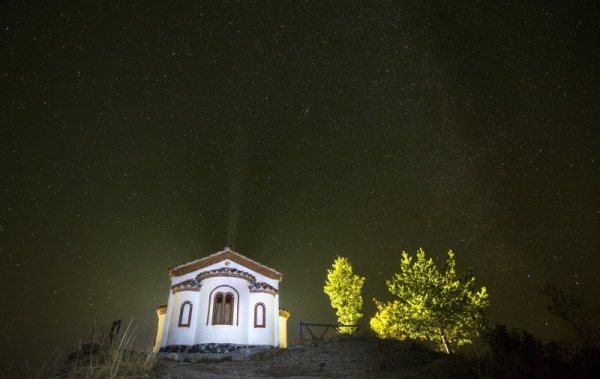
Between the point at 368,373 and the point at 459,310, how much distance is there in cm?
2084

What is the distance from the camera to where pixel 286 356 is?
17.4 meters

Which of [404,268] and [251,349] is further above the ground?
[404,268]

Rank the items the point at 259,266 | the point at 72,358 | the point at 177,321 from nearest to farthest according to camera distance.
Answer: the point at 72,358 → the point at 177,321 → the point at 259,266

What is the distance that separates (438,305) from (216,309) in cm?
1915

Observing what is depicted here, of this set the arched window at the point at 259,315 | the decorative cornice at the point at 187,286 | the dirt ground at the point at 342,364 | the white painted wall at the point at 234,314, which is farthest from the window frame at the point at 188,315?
the dirt ground at the point at 342,364

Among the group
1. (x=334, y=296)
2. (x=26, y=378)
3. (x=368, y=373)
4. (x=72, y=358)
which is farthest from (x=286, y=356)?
(x=334, y=296)

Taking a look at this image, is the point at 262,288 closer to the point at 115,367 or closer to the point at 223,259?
the point at 223,259

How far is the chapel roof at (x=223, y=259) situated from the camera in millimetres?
29125

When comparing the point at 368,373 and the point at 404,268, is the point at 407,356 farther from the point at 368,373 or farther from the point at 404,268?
the point at 404,268

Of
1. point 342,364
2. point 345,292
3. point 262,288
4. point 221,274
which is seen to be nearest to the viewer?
point 342,364

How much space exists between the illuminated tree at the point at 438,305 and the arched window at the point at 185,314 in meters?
17.0

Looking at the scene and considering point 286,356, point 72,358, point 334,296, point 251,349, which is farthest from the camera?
point 334,296

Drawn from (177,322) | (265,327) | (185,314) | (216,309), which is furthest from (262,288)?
(177,322)

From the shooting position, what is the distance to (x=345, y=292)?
124 feet
